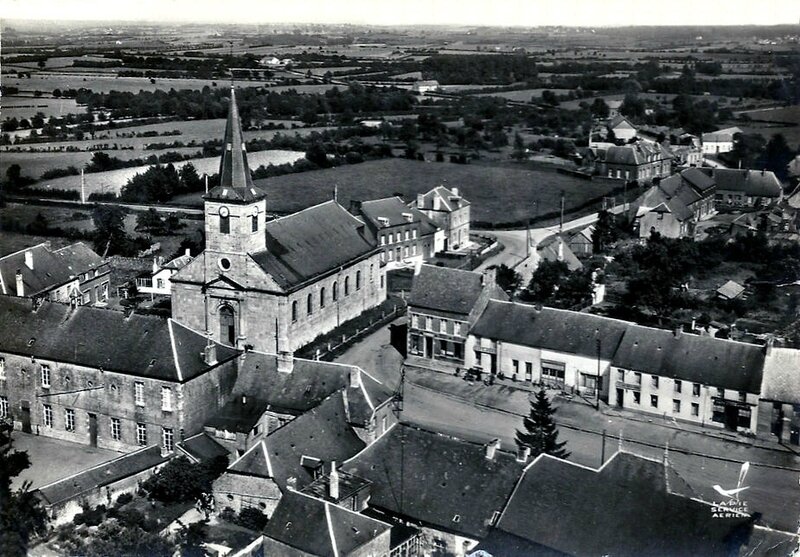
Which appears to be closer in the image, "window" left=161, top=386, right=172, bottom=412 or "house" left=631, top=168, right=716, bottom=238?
"window" left=161, top=386, right=172, bottom=412

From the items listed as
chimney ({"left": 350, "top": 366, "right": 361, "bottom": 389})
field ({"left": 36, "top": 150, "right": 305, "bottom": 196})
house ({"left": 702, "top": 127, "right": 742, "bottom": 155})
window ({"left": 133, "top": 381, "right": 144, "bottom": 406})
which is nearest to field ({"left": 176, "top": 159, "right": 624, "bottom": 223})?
field ({"left": 36, "top": 150, "right": 305, "bottom": 196})

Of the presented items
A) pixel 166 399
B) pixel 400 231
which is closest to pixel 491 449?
pixel 166 399

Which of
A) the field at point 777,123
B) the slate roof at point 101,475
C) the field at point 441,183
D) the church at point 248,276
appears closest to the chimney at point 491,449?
the slate roof at point 101,475

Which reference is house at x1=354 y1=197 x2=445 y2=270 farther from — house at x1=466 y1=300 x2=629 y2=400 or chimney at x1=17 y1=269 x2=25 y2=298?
chimney at x1=17 y1=269 x2=25 y2=298

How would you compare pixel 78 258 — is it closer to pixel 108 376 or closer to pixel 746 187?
pixel 108 376

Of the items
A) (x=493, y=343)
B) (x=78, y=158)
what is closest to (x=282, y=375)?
(x=493, y=343)

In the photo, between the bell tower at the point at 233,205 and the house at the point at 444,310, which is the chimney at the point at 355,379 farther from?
the bell tower at the point at 233,205

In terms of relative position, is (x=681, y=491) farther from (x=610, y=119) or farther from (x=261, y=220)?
(x=610, y=119)
